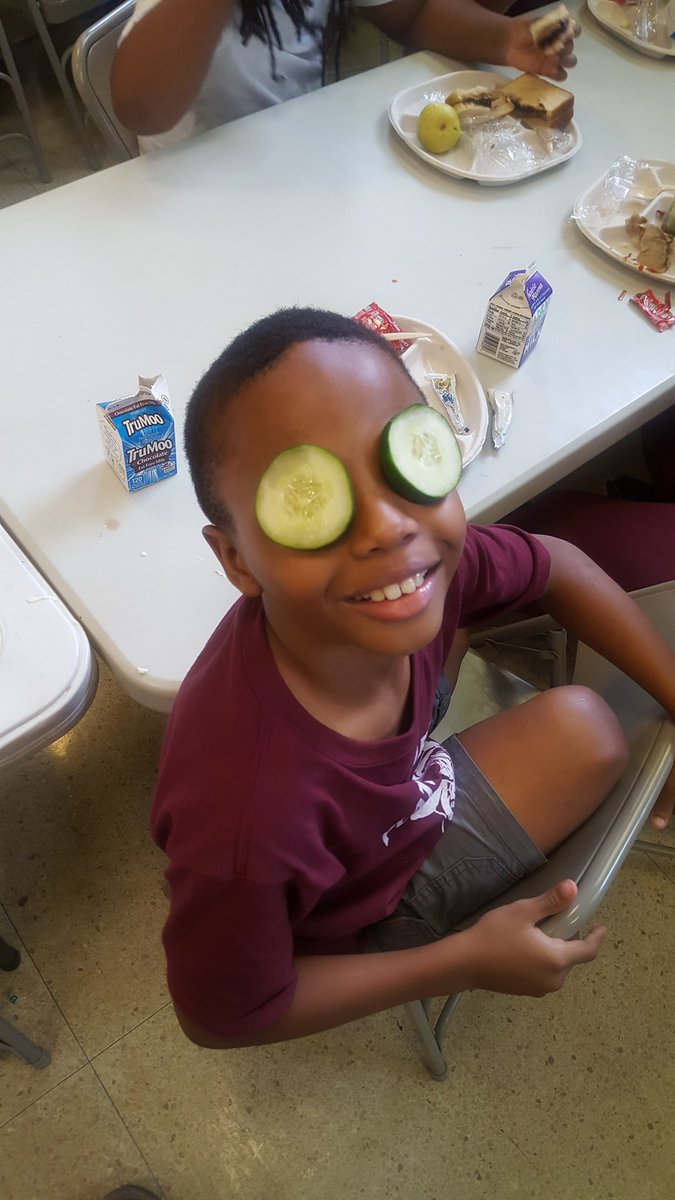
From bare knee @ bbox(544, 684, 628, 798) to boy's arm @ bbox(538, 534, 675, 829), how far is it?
0.06m

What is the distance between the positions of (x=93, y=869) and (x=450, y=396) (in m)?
1.02

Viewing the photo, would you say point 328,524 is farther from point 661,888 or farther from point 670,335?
point 661,888

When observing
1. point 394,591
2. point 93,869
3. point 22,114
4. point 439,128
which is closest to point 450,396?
point 394,591

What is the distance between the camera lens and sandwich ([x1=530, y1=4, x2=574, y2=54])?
1248mm

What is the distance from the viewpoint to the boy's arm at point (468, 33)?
130 centimetres

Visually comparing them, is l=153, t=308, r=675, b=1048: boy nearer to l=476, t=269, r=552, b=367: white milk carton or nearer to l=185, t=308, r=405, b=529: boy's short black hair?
l=185, t=308, r=405, b=529: boy's short black hair

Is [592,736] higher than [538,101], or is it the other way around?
[538,101]

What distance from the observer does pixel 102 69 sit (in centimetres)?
123

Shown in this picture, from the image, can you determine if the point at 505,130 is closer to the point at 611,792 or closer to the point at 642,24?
the point at 642,24

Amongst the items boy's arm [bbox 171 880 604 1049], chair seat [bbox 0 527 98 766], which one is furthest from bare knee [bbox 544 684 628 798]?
chair seat [bbox 0 527 98 766]

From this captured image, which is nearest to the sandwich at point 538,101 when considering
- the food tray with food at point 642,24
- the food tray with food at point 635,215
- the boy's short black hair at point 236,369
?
the food tray with food at point 635,215

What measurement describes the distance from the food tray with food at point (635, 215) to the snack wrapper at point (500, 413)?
345mm

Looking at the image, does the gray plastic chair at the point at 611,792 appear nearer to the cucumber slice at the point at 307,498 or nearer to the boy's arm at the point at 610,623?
the boy's arm at the point at 610,623

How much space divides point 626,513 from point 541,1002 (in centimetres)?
81
